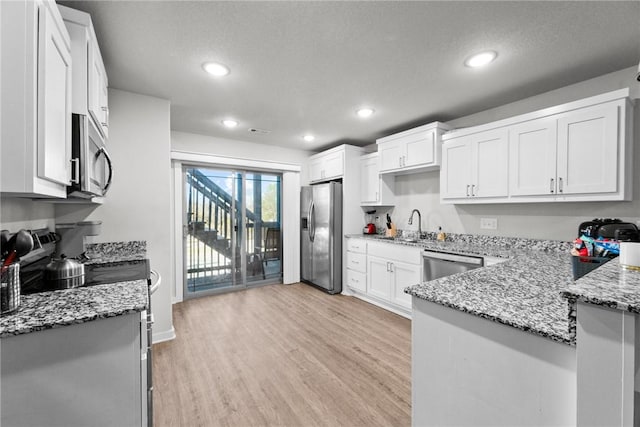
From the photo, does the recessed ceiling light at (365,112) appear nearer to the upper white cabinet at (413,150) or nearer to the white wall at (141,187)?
the upper white cabinet at (413,150)

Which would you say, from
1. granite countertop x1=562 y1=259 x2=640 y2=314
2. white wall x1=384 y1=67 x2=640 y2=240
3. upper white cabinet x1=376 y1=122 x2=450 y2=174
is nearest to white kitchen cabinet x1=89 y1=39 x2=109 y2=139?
granite countertop x1=562 y1=259 x2=640 y2=314

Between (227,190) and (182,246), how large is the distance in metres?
1.05

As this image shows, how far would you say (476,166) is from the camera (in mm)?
2801

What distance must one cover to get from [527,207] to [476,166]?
62 centimetres

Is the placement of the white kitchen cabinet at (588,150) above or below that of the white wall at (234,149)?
below

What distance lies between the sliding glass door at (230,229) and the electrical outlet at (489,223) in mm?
3026

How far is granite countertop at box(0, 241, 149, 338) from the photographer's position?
88cm

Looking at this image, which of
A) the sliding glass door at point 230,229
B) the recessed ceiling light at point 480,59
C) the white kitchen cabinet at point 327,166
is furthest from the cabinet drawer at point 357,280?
the recessed ceiling light at point 480,59

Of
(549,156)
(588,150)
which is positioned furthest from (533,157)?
(588,150)

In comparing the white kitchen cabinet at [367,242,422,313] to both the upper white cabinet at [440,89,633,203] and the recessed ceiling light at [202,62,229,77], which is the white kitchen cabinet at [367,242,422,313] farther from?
the recessed ceiling light at [202,62,229,77]

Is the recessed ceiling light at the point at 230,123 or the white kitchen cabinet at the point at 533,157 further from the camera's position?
the recessed ceiling light at the point at 230,123

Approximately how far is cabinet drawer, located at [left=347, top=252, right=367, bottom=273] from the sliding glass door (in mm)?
1321

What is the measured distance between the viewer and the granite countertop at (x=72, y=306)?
0.88 m

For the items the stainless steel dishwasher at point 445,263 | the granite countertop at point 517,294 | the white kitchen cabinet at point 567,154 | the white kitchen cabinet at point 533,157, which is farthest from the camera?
the stainless steel dishwasher at point 445,263
